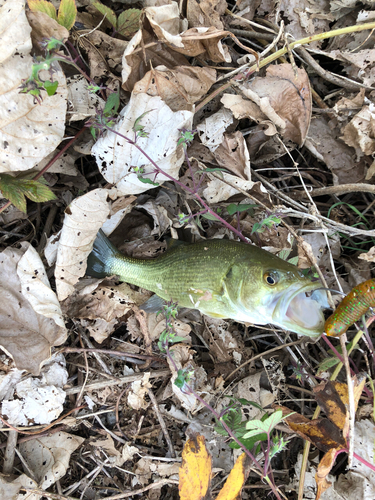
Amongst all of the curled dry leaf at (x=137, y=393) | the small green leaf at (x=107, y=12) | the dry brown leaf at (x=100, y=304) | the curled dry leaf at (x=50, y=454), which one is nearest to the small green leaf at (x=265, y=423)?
the curled dry leaf at (x=137, y=393)

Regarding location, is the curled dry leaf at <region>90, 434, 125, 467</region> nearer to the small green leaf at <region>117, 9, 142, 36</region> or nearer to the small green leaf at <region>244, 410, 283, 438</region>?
the small green leaf at <region>244, 410, 283, 438</region>

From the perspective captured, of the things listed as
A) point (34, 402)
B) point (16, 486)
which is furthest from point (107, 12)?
point (16, 486)

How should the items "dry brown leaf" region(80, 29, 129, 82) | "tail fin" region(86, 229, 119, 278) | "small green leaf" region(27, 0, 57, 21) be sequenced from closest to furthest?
"small green leaf" region(27, 0, 57, 21), "dry brown leaf" region(80, 29, 129, 82), "tail fin" region(86, 229, 119, 278)

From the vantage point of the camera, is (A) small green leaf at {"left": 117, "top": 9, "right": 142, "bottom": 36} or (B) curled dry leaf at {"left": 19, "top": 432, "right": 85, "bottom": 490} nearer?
(A) small green leaf at {"left": 117, "top": 9, "right": 142, "bottom": 36}

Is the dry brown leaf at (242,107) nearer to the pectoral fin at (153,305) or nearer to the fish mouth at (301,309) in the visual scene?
the fish mouth at (301,309)

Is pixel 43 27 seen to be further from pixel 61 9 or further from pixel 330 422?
pixel 330 422

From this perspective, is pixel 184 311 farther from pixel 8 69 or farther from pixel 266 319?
pixel 8 69

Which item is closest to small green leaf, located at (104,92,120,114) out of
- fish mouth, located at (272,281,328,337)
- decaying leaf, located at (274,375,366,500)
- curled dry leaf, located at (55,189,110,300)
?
curled dry leaf, located at (55,189,110,300)
